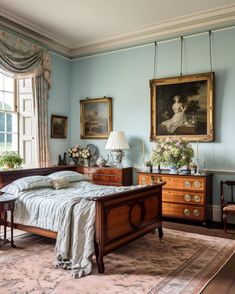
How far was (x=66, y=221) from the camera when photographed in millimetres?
3201

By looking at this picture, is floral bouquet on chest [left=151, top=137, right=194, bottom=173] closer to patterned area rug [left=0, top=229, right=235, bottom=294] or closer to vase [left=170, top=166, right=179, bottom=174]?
vase [left=170, top=166, right=179, bottom=174]

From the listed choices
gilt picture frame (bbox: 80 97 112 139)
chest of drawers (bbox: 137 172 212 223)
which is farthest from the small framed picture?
chest of drawers (bbox: 137 172 212 223)

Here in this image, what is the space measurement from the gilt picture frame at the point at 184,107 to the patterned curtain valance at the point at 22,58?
2.13m

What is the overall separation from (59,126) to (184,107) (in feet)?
A: 8.76

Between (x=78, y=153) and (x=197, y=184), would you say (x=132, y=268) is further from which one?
(x=78, y=153)

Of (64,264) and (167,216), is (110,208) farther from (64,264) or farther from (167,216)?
(167,216)

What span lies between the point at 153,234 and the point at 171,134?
192 centimetres

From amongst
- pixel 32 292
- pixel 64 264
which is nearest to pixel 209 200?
pixel 64 264

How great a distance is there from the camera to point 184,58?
5.28 metres

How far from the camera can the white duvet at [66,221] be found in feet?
9.89

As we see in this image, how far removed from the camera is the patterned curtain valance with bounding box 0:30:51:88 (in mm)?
4855

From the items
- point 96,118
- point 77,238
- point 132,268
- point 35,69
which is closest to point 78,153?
point 96,118

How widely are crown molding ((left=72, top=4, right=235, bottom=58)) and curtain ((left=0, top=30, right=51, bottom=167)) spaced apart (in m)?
1.08

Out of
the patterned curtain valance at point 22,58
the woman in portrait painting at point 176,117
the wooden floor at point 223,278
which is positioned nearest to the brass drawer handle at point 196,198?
the wooden floor at point 223,278
